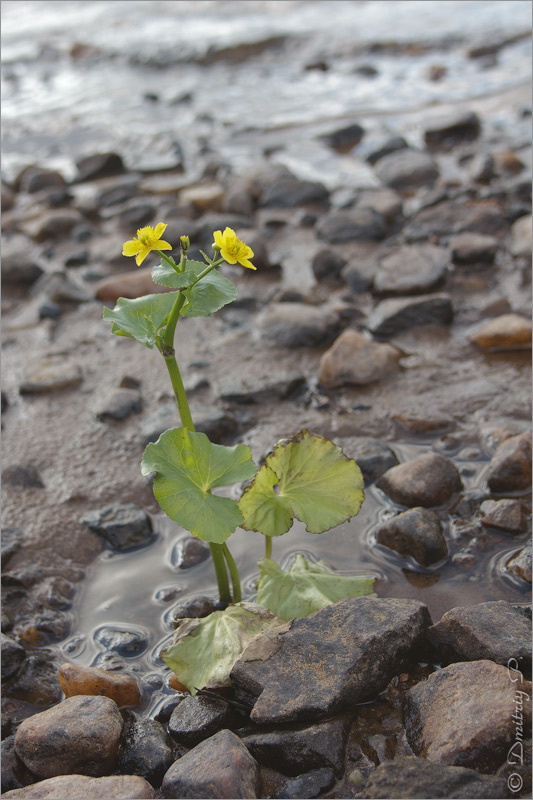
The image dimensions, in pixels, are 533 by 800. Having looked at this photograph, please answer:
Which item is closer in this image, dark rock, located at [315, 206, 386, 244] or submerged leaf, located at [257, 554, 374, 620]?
submerged leaf, located at [257, 554, 374, 620]

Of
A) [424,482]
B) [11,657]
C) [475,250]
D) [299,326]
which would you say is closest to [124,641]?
[11,657]

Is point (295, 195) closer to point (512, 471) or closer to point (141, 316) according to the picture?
point (512, 471)

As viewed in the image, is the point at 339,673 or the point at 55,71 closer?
the point at 339,673

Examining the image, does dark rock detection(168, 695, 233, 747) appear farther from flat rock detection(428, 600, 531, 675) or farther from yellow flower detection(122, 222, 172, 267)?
yellow flower detection(122, 222, 172, 267)

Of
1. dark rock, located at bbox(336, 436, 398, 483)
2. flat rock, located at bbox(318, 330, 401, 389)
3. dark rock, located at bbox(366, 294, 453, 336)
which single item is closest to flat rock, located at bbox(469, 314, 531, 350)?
dark rock, located at bbox(366, 294, 453, 336)

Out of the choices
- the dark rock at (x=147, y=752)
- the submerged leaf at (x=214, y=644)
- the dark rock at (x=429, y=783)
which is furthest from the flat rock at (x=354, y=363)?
the dark rock at (x=429, y=783)

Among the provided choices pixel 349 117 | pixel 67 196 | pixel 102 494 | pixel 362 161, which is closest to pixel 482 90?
pixel 349 117

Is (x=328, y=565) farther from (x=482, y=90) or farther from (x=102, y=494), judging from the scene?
(x=482, y=90)
